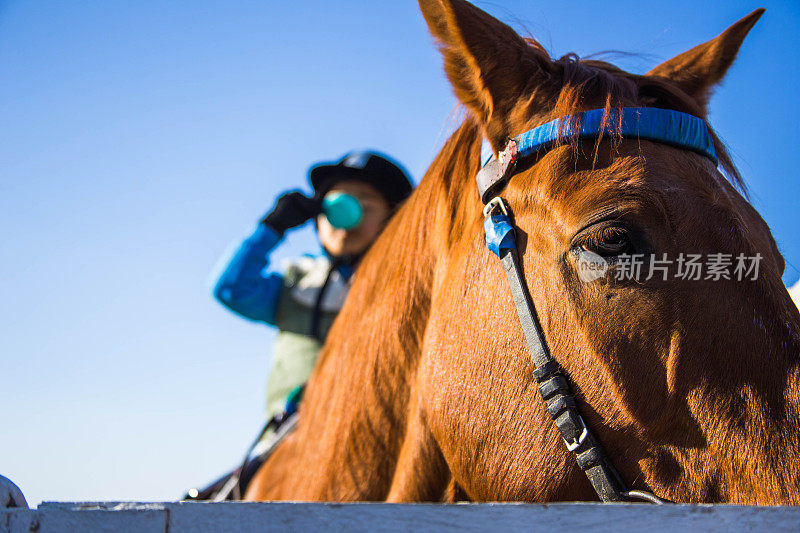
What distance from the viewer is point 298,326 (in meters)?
3.69

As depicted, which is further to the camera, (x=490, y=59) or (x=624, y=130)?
(x=490, y=59)

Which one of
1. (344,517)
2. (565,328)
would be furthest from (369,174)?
(344,517)

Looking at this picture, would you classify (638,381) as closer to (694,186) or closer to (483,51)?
(694,186)

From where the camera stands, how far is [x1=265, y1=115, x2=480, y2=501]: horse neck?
179cm

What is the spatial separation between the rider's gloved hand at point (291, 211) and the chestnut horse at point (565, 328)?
172cm

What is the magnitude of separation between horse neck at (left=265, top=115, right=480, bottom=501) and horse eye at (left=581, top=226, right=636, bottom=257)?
0.56 meters

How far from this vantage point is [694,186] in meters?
1.34

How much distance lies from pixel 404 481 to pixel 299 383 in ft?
6.38

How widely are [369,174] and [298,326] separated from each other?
1226 millimetres

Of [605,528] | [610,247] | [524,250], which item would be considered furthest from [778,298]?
[605,528]

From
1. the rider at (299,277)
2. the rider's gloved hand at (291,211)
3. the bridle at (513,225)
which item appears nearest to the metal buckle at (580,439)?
the bridle at (513,225)

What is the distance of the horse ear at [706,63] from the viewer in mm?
1985

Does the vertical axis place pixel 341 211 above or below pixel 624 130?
below

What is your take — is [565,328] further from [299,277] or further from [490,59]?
[299,277]
